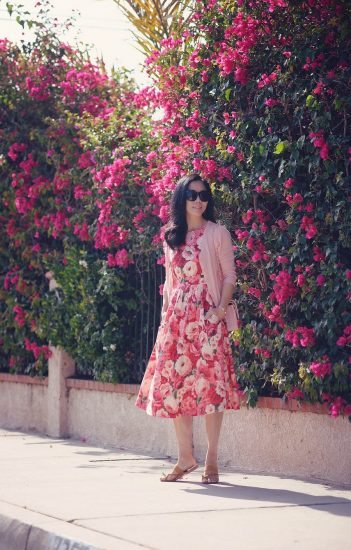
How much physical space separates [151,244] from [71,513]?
358cm

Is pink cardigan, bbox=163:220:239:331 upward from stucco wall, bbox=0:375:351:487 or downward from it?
upward

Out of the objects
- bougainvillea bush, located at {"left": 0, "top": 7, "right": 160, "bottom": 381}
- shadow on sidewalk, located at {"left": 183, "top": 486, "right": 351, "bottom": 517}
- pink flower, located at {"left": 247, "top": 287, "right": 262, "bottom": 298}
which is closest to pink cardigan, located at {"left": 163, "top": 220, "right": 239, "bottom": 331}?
pink flower, located at {"left": 247, "top": 287, "right": 262, "bottom": 298}

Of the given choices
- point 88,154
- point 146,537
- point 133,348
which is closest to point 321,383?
point 146,537

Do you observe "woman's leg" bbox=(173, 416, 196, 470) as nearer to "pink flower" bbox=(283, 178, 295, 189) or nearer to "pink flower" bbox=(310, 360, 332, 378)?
"pink flower" bbox=(310, 360, 332, 378)

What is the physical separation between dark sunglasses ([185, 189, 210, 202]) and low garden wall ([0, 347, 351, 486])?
152 cm

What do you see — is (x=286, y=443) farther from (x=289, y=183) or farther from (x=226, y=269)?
(x=289, y=183)

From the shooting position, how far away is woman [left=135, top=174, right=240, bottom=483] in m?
7.80

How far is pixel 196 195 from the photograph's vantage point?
25.8ft

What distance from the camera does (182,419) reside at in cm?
794

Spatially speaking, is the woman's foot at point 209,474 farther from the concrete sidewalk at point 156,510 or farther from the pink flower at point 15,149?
the pink flower at point 15,149

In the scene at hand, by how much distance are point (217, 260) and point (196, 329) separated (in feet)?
1.56

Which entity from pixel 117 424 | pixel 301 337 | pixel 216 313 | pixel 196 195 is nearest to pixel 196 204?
pixel 196 195

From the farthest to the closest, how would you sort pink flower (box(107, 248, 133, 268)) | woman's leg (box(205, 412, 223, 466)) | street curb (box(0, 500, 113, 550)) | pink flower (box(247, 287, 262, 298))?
1. pink flower (box(107, 248, 133, 268))
2. pink flower (box(247, 287, 262, 298))
3. woman's leg (box(205, 412, 223, 466))
4. street curb (box(0, 500, 113, 550))

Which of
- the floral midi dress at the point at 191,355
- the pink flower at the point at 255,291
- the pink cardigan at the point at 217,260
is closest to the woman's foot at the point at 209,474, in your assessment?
the floral midi dress at the point at 191,355
